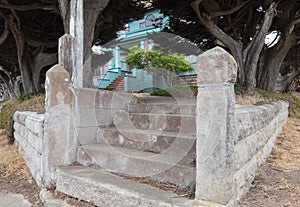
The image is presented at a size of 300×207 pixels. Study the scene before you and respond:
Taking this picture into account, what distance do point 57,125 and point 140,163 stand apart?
39.6 inches

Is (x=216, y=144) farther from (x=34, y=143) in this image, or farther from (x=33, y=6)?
(x=33, y=6)

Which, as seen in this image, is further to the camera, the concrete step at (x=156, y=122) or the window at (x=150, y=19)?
the window at (x=150, y=19)

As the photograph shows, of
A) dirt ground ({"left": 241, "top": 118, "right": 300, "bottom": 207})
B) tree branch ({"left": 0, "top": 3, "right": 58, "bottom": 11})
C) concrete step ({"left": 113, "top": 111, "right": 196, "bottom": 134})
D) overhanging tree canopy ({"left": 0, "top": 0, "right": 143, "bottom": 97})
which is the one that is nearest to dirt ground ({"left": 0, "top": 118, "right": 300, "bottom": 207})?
dirt ground ({"left": 241, "top": 118, "right": 300, "bottom": 207})

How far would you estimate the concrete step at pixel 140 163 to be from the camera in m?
1.83

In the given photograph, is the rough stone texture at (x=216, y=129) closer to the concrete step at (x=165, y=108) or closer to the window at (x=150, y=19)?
the concrete step at (x=165, y=108)

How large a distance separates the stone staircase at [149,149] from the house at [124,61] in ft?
6.51

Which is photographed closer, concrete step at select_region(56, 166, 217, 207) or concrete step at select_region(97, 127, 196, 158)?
concrete step at select_region(56, 166, 217, 207)

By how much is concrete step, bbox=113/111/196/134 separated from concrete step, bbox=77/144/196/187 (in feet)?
1.39

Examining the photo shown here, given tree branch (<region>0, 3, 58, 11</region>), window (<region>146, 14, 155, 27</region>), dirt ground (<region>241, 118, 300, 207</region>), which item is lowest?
dirt ground (<region>241, 118, 300, 207</region>)

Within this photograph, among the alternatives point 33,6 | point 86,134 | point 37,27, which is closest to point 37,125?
point 86,134

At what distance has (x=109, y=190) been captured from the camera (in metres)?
1.85

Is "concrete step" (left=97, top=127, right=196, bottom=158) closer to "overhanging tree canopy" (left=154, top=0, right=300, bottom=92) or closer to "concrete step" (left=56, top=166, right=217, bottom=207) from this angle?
"concrete step" (left=56, top=166, right=217, bottom=207)

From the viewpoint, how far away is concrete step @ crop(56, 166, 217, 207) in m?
1.60

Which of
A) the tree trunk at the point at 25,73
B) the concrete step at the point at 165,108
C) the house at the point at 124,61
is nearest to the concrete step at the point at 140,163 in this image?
the concrete step at the point at 165,108
